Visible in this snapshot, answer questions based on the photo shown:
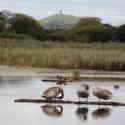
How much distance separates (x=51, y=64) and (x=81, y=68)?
5.12 feet

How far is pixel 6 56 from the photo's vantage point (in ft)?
114

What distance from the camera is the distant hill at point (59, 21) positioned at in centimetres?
8688

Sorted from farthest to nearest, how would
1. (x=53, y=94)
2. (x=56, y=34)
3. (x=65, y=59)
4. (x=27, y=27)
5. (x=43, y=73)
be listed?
(x=27, y=27) < (x=56, y=34) < (x=65, y=59) < (x=43, y=73) < (x=53, y=94)

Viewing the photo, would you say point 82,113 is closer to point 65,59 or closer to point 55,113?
point 55,113

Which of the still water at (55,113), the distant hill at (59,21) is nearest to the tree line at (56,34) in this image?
the distant hill at (59,21)

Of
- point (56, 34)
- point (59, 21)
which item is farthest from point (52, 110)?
point (59, 21)

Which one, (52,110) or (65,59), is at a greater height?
(52,110)

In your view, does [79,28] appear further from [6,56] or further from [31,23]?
[6,56]

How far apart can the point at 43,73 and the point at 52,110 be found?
13.2m

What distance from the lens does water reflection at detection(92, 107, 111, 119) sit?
15.8m

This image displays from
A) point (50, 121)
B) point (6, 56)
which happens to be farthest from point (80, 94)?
point (6, 56)

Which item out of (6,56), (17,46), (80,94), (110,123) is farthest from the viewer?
(17,46)

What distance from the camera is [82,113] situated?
53.1ft

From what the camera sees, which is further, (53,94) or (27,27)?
(27,27)
